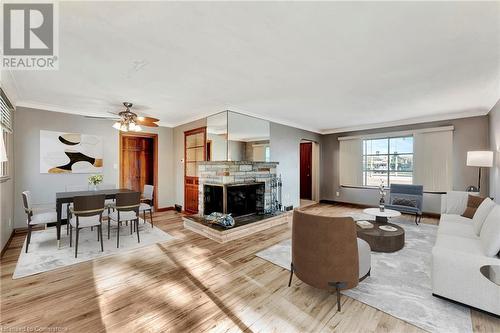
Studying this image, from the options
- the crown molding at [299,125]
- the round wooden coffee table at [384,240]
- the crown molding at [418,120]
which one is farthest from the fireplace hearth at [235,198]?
the crown molding at [418,120]

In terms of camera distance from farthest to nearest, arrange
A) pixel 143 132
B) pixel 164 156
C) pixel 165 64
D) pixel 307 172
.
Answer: pixel 307 172, pixel 164 156, pixel 143 132, pixel 165 64

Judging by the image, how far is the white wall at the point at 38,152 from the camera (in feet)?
13.2

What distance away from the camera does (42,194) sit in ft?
14.0

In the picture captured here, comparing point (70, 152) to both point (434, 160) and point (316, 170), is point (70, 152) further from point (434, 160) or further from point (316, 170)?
point (434, 160)

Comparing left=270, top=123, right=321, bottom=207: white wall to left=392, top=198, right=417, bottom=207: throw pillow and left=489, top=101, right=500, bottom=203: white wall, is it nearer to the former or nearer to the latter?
left=392, top=198, right=417, bottom=207: throw pillow

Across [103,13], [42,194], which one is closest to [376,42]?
[103,13]

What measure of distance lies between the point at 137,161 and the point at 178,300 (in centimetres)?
523

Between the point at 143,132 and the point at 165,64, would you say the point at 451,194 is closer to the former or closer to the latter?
the point at 165,64

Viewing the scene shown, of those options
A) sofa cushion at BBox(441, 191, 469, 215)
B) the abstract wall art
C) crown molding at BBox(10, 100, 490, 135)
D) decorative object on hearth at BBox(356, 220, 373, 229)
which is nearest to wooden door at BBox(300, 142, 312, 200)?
crown molding at BBox(10, 100, 490, 135)

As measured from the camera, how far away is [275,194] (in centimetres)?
552

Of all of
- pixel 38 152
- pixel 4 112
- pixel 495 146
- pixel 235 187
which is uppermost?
pixel 4 112

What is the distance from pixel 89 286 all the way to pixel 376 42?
3.97 metres

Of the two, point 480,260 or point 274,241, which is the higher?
point 480,260

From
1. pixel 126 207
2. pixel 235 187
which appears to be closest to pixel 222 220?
pixel 235 187
